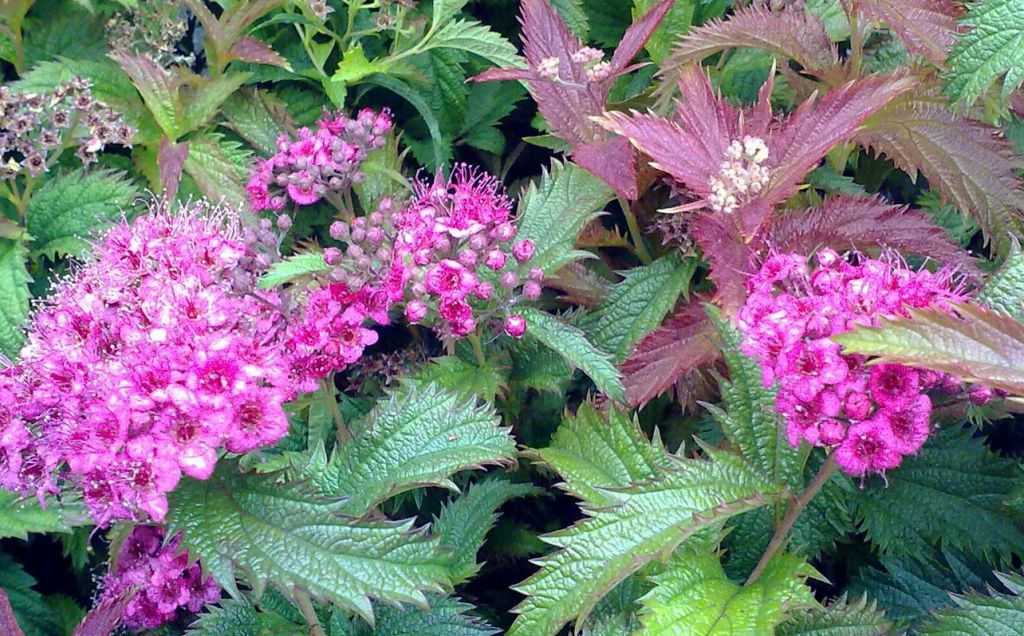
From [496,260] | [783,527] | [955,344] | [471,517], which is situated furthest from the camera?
[471,517]

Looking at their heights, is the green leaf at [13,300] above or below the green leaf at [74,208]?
below

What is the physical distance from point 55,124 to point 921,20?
1454 mm

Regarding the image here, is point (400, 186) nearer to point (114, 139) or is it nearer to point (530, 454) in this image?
point (114, 139)

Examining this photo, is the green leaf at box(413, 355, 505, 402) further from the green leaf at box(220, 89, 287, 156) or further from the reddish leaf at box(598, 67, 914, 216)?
the green leaf at box(220, 89, 287, 156)

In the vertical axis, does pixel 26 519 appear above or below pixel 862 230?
below

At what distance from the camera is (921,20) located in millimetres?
1448

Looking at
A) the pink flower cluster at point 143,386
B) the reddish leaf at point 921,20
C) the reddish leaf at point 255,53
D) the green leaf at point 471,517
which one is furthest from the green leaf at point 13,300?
the reddish leaf at point 921,20

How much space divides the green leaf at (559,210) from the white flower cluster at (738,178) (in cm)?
27

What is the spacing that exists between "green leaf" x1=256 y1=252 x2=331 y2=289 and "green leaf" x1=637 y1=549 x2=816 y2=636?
633mm

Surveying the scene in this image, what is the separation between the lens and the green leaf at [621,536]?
1.14 meters

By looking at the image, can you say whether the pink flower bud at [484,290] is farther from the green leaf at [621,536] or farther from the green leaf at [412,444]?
the green leaf at [621,536]

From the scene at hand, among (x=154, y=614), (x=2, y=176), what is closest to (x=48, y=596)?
(x=154, y=614)

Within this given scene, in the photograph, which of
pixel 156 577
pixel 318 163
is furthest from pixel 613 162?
pixel 156 577

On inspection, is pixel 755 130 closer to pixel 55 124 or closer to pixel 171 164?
pixel 171 164
